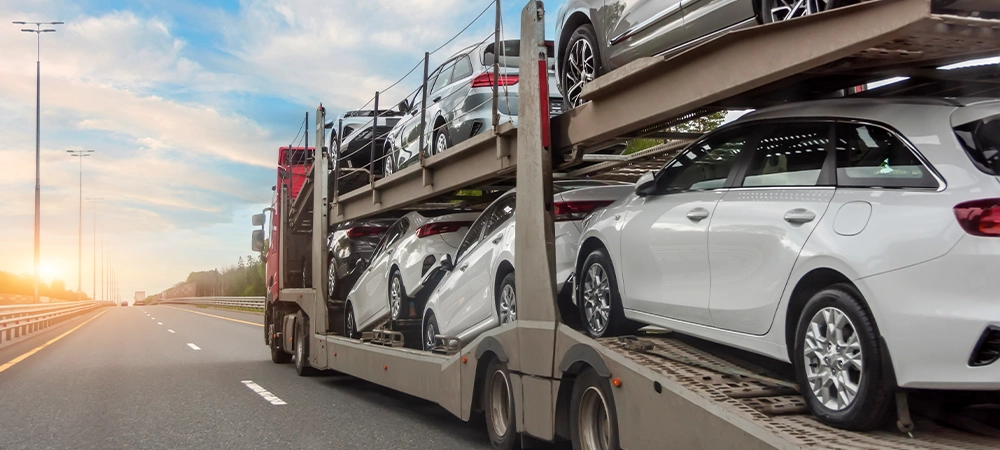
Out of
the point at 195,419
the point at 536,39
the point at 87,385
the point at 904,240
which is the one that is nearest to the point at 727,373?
the point at 904,240

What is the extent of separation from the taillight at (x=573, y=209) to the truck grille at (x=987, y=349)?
3.46 m

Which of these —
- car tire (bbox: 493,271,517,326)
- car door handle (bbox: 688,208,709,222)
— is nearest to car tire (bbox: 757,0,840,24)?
car door handle (bbox: 688,208,709,222)

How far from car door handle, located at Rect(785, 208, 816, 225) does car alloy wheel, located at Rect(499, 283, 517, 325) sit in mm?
3144

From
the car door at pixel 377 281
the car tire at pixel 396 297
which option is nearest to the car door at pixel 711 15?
the car tire at pixel 396 297

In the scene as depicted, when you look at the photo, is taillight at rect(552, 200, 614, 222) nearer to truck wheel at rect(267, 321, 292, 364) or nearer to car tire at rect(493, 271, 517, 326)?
car tire at rect(493, 271, 517, 326)

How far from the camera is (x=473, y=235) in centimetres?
862

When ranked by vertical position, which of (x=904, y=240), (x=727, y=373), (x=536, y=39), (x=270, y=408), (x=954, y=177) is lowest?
(x=270, y=408)

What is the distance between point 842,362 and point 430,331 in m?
5.62

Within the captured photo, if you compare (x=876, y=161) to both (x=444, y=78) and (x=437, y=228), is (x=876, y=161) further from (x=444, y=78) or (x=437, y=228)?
(x=444, y=78)

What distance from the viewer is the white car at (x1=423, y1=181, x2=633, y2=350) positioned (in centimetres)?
662

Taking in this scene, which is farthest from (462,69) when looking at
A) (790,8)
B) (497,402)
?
(790,8)

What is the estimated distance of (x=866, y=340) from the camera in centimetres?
366

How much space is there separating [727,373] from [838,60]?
5.30 feet

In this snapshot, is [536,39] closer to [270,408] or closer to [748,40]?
[748,40]
